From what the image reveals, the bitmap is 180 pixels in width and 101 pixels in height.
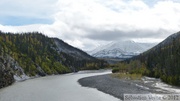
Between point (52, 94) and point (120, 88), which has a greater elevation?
point (120, 88)

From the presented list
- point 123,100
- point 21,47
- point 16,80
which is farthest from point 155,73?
point 21,47

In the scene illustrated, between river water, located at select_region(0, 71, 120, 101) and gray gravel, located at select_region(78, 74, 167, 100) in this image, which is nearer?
river water, located at select_region(0, 71, 120, 101)

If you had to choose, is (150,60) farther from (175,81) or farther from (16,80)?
(16,80)

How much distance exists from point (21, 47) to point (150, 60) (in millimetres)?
95262

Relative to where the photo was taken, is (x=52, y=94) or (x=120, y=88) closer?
(x=52, y=94)

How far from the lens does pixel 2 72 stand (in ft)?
311

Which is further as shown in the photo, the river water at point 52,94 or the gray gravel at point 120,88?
the gray gravel at point 120,88

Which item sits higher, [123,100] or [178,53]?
[178,53]

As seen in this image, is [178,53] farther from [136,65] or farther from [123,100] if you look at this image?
[136,65]

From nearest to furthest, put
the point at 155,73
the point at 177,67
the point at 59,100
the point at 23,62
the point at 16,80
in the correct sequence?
1. the point at 59,100
2. the point at 177,67
3. the point at 16,80
4. the point at 155,73
5. the point at 23,62

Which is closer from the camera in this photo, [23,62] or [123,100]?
[123,100]

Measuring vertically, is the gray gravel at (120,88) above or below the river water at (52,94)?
above

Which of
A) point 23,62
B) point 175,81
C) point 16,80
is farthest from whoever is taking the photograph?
point 23,62

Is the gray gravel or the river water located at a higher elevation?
the gray gravel
